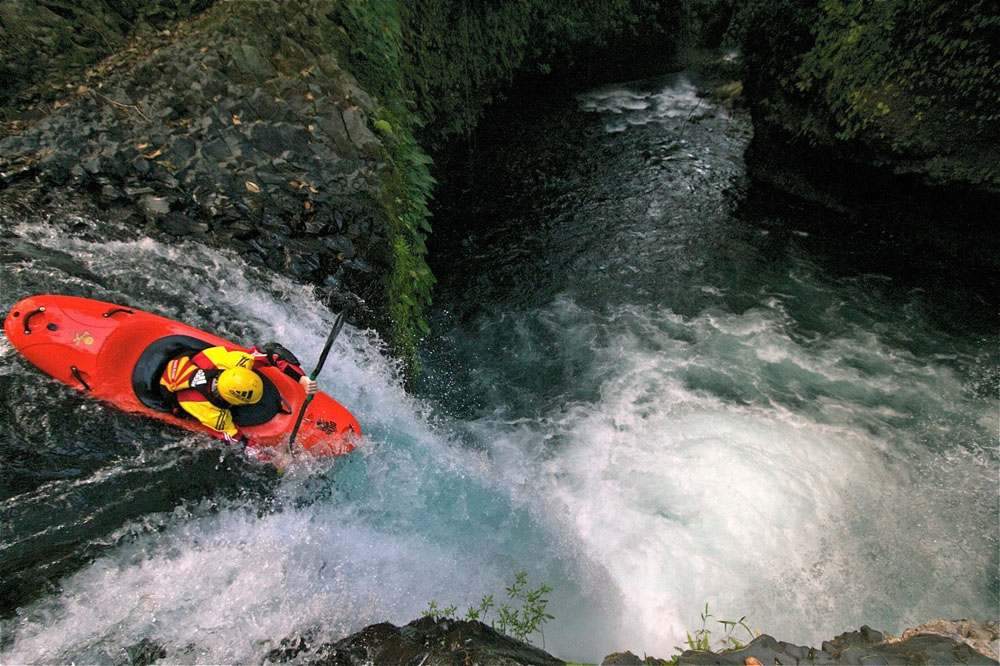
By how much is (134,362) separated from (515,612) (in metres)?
3.35

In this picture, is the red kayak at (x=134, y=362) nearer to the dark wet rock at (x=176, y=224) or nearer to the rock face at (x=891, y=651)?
the dark wet rock at (x=176, y=224)

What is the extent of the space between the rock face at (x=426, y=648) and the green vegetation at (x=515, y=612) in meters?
0.12

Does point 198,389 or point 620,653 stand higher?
point 198,389

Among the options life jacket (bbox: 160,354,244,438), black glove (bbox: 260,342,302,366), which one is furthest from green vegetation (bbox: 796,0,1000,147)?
life jacket (bbox: 160,354,244,438)

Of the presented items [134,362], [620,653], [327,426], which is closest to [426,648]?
[620,653]

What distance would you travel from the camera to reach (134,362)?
150 inches

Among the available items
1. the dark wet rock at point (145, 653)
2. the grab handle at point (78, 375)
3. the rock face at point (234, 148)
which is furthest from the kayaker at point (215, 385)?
the dark wet rock at point (145, 653)

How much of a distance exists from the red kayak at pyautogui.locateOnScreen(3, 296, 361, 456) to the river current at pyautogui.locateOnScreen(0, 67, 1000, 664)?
184 mm

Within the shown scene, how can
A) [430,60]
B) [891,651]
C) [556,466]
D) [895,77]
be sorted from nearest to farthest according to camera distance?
[891,651] < [556,466] < [895,77] < [430,60]

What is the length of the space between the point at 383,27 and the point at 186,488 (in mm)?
4592

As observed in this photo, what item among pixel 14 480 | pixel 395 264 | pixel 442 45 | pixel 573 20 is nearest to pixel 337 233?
pixel 395 264

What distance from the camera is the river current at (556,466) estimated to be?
10.7 ft

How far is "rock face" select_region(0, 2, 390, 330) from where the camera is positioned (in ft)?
14.9

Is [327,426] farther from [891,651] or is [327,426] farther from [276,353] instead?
[891,651]
